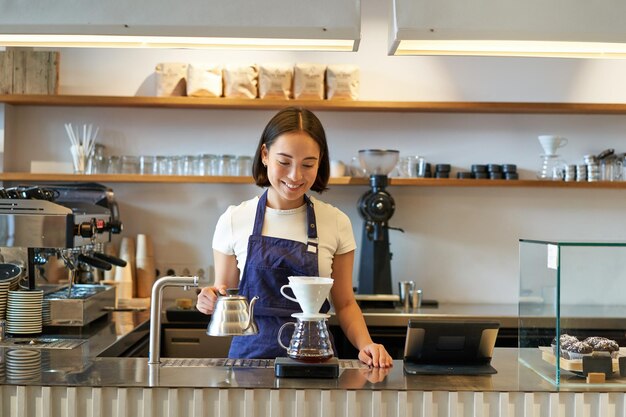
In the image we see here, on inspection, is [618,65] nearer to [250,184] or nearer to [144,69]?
[250,184]

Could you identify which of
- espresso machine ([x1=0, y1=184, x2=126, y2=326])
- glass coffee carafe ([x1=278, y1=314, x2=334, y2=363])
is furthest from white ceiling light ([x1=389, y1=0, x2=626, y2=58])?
espresso machine ([x1=0, y1=184, x2=126, y2=326])

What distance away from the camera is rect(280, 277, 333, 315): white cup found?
2.08 metres

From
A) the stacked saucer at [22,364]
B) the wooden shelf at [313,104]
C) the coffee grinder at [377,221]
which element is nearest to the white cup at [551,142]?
the wooden shelf at [313,104]

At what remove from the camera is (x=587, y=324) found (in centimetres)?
213

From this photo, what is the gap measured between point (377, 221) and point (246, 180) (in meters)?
0.76

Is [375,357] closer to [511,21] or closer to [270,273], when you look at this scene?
[270,273]

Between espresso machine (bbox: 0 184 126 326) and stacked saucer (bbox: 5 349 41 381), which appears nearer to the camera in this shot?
stacked saucer (bbox: 5 349 41 381)

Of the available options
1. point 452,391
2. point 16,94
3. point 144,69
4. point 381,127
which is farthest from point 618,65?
point 16,94

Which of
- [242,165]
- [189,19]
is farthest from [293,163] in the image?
[242,165]

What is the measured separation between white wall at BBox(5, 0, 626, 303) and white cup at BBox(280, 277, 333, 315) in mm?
2519

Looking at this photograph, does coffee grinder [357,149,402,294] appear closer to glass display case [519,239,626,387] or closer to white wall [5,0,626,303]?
white wall [5,0,626,303]

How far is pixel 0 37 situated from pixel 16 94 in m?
1.97

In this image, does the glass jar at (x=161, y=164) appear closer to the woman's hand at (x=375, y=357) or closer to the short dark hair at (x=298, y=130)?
the short dark hair at (x=298, y=130)

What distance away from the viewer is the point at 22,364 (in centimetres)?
222
